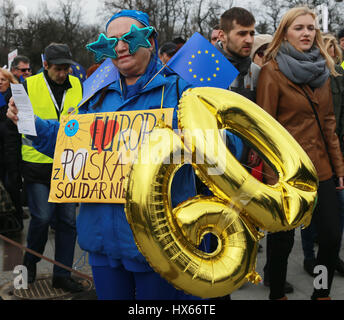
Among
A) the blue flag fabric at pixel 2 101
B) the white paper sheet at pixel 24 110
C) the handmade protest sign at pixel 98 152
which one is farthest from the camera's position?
the blue flag fabric at pixel 2 101

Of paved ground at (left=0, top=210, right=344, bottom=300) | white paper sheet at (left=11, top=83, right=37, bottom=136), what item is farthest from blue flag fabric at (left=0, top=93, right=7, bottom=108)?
white paper sheet at (left=11, top=83, right=37, bottom=136)

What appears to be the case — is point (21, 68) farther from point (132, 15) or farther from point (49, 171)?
point (132, 15)

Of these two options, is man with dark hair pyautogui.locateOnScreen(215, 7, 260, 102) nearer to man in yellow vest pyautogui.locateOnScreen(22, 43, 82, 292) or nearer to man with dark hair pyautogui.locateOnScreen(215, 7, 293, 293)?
man with dark hair pyautogui.locateOnScreen(215, 7, 293, 293)

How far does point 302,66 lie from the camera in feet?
9.38

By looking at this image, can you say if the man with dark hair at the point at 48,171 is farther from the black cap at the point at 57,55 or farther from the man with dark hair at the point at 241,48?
the man with dark hair at the point at 241,48

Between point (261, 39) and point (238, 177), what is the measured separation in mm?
3355

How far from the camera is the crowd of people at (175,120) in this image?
6.44ft

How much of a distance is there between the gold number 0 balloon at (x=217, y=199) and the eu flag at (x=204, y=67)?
51cm

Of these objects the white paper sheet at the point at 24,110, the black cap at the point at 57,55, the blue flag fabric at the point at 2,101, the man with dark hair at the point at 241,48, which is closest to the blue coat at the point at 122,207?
the white paper sheet at the point at 24,110

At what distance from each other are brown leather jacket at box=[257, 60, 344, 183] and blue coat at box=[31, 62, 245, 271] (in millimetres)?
1062

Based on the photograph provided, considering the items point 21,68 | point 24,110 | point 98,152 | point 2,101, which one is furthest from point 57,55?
point 21,68

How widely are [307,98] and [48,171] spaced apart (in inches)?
78.6
